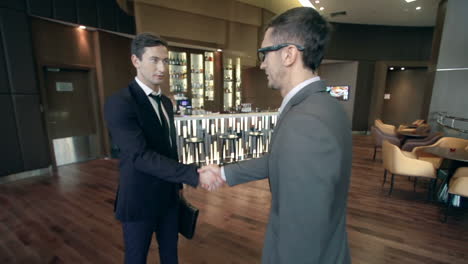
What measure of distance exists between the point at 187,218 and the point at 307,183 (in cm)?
114

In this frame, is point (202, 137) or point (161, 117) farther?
point (202, 137)

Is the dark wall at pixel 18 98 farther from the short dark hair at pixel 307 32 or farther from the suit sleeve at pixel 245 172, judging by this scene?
the short dark hair at pixel 307 32

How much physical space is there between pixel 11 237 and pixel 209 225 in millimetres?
2355

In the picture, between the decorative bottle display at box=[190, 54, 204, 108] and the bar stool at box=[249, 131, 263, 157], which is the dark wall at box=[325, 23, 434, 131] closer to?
the decorative bottle display at box=[190, 54, 204, 108]

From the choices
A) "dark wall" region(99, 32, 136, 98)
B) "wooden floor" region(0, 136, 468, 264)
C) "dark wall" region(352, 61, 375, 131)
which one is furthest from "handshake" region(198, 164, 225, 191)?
"dark wall" region(352, 61, 375, 131)

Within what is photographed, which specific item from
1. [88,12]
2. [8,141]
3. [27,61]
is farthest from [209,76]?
[8,141]

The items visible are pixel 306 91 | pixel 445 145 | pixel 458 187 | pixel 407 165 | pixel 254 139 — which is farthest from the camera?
pixel 254 139

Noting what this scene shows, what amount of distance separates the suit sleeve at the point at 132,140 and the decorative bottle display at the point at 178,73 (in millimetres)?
6360

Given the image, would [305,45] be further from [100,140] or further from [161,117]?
[100,140]

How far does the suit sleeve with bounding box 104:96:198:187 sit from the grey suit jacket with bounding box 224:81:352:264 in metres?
0.72

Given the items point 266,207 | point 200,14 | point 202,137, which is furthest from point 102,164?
point 200,14

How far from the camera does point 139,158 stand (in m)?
1.24

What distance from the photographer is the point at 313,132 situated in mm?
679

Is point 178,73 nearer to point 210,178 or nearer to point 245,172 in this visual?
point 210,178
